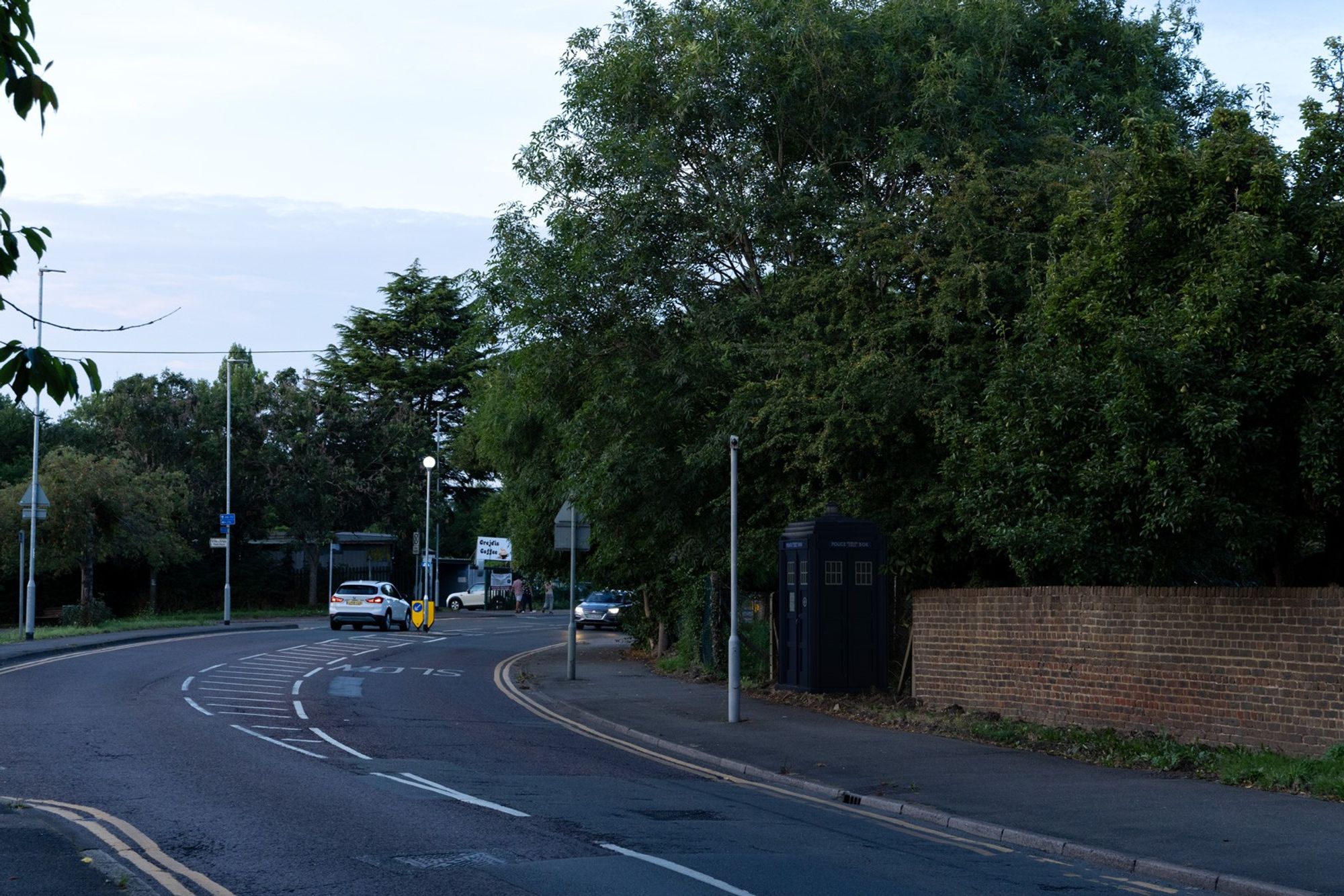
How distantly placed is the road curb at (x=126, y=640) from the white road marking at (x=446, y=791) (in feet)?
56.0

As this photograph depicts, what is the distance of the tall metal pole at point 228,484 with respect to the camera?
46.9m

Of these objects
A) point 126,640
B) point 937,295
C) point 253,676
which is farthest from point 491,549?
point 937,295

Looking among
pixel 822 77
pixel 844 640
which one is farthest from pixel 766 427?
pixel 822 77

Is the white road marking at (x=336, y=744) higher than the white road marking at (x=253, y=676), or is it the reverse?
the white road marking at (x=336, y=744)

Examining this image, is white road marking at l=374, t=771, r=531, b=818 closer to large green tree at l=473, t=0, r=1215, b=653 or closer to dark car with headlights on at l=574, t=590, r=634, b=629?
large green tree at l=473, t=0, r=1215, b=653

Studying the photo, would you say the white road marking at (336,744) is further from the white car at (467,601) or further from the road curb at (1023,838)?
the white car at (467,601)

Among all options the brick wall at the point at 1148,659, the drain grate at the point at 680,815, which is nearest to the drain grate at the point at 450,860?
the drain grate at the point at 680,815

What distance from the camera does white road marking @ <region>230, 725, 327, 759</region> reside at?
48.0 feet

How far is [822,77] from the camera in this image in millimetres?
22672

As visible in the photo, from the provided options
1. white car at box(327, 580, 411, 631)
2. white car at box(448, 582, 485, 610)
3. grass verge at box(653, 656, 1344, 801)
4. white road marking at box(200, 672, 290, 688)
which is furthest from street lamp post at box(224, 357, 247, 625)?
grass verge at box(653, 656, 1344, 801)

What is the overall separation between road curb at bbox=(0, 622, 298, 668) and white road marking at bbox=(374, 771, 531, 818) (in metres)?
17.1

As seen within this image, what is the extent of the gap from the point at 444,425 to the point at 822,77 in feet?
173

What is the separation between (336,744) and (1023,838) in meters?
8.44

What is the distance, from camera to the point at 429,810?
36.2 feet
